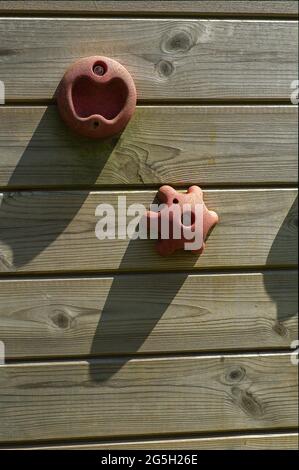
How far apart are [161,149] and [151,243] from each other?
0.74 ft

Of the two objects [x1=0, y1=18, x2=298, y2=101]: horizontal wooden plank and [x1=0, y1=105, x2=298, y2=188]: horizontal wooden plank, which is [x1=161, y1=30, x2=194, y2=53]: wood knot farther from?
[x1=0, y1=105, x2=298, y2=188]: horizontal wooden plank

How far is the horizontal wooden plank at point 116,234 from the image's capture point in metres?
1.50

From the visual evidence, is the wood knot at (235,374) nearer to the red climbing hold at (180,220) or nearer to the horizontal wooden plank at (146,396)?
the horizontal wooden plank at (146,396)

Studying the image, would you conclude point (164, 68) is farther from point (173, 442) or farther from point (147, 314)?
point (173, 442)

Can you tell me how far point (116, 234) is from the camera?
153 cm

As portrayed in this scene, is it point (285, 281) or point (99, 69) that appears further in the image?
point (285, 281)

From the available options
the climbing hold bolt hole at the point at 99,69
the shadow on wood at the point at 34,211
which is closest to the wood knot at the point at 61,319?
the shadow on wood at the point at 34,211

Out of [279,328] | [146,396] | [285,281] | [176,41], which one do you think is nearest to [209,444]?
[146,396]

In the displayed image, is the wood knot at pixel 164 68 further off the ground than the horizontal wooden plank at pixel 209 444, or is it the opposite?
the wood knot at pixel 164 68

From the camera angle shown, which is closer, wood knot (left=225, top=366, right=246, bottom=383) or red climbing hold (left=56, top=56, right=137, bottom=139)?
red climbing hold (left=56, top=56, right=137, bottom=139)

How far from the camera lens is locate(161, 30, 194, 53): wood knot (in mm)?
1535

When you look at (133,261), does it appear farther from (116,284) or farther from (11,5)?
(11,5)

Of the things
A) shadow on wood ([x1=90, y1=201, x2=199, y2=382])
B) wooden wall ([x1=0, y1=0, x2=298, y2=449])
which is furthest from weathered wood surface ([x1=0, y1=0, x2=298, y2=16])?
shadow on wood ([x1=90, y1=201, x2=199, y2=382])
